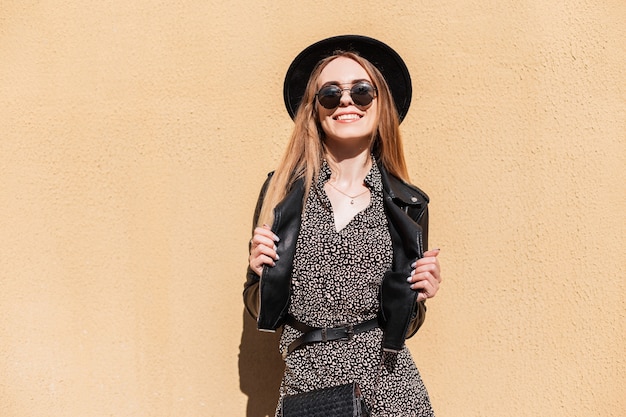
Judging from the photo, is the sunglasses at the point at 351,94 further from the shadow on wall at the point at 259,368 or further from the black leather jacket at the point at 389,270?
the shadow on wall at the point at 259,368

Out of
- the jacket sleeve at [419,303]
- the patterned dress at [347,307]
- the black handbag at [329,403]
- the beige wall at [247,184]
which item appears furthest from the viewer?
the beige wall at [247,184]

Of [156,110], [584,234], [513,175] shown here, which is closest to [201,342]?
[156,110]

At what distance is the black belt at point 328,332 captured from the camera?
211 cm

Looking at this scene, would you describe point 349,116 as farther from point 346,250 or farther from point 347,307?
→ point 347,307

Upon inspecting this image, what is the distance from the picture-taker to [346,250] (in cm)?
210

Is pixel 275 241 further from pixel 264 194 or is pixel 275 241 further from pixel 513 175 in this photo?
pixel 513 175

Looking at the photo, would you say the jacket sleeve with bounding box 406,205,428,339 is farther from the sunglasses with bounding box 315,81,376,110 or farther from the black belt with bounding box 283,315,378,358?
the sunglasses with bounding box 315,81,376,110

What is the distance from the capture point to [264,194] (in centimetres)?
241

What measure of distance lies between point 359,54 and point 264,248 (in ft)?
2.73

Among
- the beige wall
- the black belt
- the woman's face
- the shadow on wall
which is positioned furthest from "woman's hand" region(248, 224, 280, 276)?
the shadow on wall

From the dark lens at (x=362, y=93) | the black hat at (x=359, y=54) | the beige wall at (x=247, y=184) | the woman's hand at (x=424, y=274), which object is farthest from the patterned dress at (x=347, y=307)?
the beige wall at (x=247, y=184)

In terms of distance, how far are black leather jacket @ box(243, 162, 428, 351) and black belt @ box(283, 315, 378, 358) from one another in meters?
0.06

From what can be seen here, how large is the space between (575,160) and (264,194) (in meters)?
1.37

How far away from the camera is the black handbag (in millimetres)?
1983
